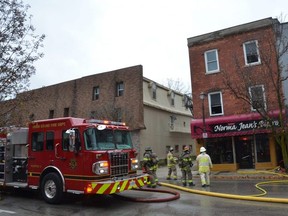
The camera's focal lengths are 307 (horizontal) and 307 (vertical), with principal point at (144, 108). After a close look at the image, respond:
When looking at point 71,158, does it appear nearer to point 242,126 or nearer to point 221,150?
point 242,126

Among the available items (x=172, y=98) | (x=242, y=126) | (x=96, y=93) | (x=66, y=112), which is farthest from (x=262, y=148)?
(x=66, y=112)

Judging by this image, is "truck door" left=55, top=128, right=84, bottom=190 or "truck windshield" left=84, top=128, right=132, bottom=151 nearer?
"truck door" left=55, top=128, right=84, bottom=190

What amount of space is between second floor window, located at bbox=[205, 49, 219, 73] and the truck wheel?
1381 cm

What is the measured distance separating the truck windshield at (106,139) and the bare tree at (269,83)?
8357 millimetres

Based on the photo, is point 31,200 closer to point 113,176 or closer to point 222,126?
point 113,176

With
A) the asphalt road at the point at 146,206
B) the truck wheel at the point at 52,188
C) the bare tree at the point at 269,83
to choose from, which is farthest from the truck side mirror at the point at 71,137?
A: the bare tree at the point at 269,83

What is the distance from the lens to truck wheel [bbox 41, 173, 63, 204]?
9.32m

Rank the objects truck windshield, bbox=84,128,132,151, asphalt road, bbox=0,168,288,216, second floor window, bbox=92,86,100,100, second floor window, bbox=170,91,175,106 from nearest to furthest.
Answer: asphalt road, bbox=0,168,288,216 < truck windshield, bbox=84,128,132,151 < second floor window, bbox=92,86,100,100 < second floor window, bbox=170,91,175,106

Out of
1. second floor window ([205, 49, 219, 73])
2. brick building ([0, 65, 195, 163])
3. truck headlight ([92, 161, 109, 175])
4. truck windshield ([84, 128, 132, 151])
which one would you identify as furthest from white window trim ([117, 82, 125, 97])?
truck headlight ([92, 161, 109, 175])

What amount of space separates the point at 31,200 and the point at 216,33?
50.9ft

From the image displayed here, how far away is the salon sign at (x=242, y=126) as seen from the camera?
17.1m

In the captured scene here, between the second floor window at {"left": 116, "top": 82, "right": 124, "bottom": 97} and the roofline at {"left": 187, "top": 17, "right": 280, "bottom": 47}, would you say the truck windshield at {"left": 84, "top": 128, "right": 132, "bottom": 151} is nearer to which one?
the roofline at {"left": 187, "top": 17, "right": 280, "bottom": 47}

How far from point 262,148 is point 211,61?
6483mm

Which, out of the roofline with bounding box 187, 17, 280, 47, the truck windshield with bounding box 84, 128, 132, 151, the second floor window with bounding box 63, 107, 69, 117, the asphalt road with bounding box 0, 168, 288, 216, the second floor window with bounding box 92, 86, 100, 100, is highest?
the roofline with bounding box 187, 17, 280, 47
